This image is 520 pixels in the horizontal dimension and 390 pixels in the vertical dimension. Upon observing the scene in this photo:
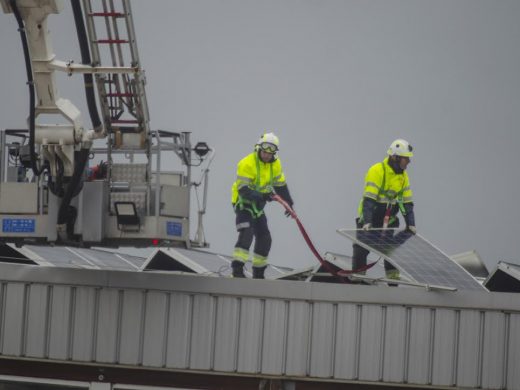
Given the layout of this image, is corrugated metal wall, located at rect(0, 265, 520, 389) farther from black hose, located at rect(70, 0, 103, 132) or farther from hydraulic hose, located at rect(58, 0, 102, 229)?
black hose, located at rect(70, 0, 103, 132)

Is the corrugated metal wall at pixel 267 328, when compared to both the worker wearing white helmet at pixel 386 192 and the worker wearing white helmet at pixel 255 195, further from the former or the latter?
the worker wearing white helmet at pixel 386 192

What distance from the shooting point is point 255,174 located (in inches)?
974

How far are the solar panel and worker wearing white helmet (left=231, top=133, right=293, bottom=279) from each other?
1.66 m

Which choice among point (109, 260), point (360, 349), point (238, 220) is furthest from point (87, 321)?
point (109, 260)

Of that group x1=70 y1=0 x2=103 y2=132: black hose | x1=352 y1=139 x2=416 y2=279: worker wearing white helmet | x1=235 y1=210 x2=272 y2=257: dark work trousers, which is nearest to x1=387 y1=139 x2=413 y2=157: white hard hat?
x1=352 y1=139 x2=416 y2=279: worker wearing white helmet

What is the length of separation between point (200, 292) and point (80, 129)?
3908mm

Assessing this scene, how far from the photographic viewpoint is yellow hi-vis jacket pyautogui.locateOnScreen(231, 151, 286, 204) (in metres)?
24.6

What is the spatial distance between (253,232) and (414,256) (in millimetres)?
3113

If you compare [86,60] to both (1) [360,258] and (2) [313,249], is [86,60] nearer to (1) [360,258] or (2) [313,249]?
(2) [313,249]

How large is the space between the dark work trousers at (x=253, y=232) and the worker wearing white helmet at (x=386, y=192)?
177 centimetres

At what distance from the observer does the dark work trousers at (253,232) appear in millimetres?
24531

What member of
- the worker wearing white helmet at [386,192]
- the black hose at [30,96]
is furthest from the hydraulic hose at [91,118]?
the worker wearing white helmet at [386,192]

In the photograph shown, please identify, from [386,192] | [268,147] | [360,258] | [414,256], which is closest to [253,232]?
[268,147]

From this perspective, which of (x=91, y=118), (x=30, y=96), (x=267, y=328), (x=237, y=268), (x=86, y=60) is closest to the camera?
(x=267, y=328)
